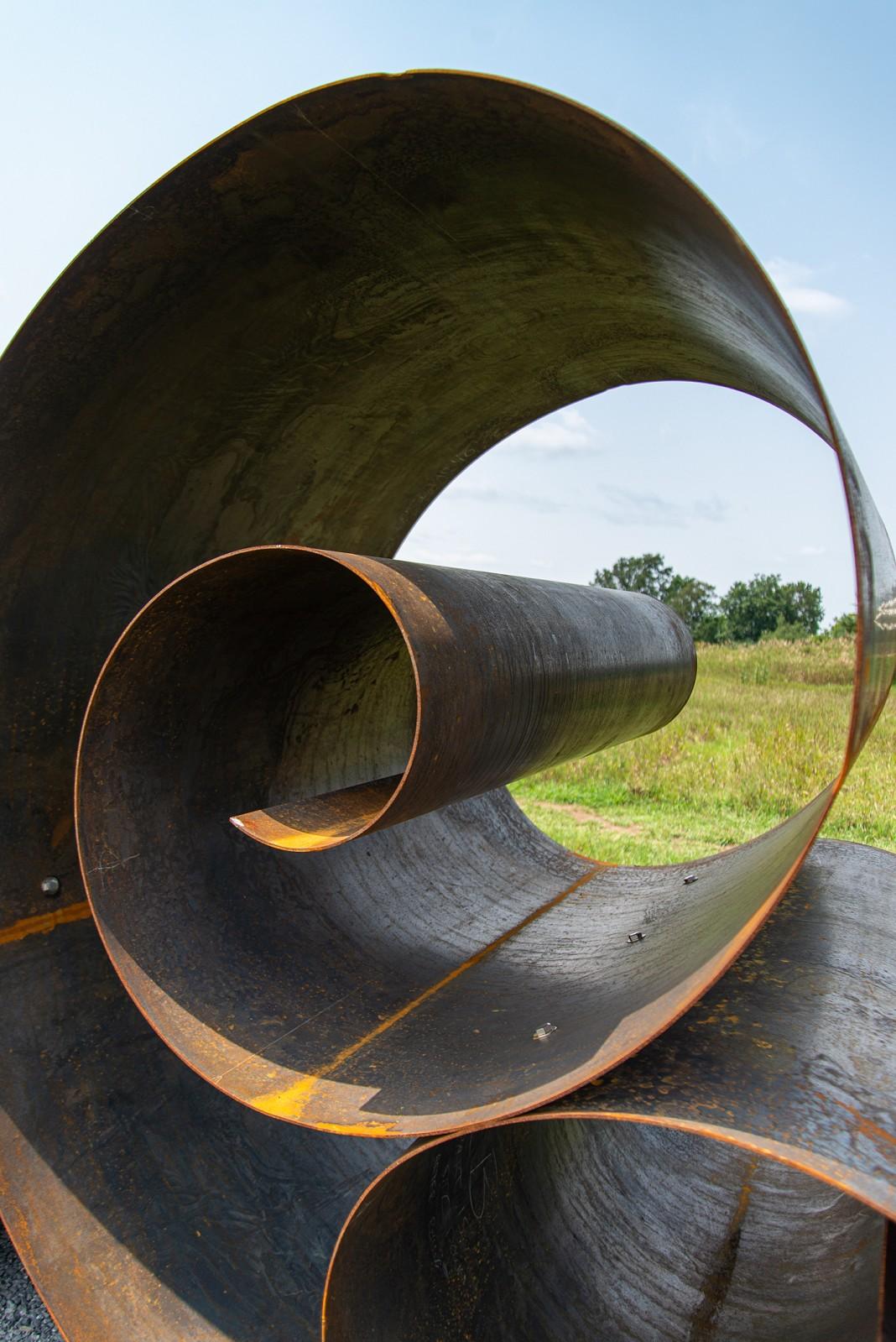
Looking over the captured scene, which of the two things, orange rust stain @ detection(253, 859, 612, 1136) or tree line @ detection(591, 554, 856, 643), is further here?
tree line @ detection(591, 554, 856, 643)

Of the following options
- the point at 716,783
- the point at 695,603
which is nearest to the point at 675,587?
the point at 695,603

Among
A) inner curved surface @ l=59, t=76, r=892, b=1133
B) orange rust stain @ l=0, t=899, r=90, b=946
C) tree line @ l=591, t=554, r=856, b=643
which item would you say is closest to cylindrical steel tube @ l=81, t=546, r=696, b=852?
inner curved surface @ l=59, t=76, r=892, b=1133

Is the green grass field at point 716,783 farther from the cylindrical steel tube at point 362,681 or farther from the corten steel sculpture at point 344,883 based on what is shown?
the corten steel sculpture at point 344,883

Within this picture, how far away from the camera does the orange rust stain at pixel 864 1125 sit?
133 centimetres

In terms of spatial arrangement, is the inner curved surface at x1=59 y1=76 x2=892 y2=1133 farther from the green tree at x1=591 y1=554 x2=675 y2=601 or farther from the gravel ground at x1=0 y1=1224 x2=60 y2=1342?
the green tree at x1=591 y1=554 x2=675 y2=601

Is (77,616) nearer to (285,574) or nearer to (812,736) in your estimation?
(285,574)

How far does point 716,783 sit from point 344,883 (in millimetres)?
6119

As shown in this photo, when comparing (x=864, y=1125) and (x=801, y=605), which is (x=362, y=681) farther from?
(x=801, y=605)

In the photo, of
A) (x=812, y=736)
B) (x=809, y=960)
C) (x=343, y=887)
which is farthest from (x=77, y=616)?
(x=812, y=736)

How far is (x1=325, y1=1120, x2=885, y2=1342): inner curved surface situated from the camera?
1.76m

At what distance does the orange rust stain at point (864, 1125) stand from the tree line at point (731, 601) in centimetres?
4678

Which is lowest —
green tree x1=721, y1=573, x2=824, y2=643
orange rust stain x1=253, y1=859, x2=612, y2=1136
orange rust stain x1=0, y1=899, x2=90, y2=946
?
orange rust stain x1=253, y1=859, x2=612, y2=1136

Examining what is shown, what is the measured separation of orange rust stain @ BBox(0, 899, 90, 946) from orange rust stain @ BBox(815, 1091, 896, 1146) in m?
1.67

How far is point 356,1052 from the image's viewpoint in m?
1.97
